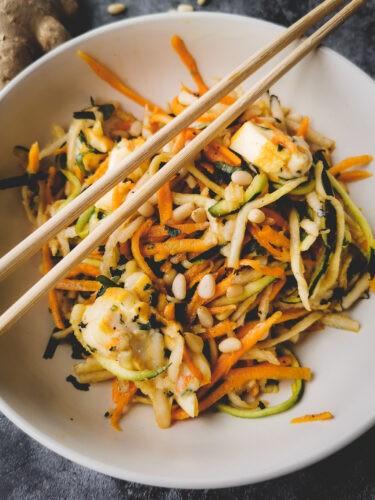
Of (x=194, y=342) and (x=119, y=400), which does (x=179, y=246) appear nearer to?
(x=194, y=342)

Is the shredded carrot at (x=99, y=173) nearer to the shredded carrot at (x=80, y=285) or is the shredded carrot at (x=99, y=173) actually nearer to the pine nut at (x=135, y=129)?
the pine nut at (x=135, y=129)

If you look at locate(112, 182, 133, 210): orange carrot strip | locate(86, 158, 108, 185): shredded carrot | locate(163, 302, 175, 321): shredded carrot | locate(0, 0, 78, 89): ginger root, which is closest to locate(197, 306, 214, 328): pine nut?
locate(163, 302, 175, 321): shredded carrot

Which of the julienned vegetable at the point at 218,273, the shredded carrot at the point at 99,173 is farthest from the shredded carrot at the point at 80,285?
the shredded carrot at the point at 99,173

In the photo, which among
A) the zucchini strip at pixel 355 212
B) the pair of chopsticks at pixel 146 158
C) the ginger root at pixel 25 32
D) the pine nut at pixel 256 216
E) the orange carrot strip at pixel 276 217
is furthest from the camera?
the ginger root at pixel 25 32

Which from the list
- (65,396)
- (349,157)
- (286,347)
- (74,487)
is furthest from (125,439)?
(349,157)

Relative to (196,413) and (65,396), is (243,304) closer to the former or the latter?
(196,413)

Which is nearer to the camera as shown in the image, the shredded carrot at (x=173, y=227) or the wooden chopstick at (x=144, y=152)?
the wooden chopstick at (x=144, y=152)
